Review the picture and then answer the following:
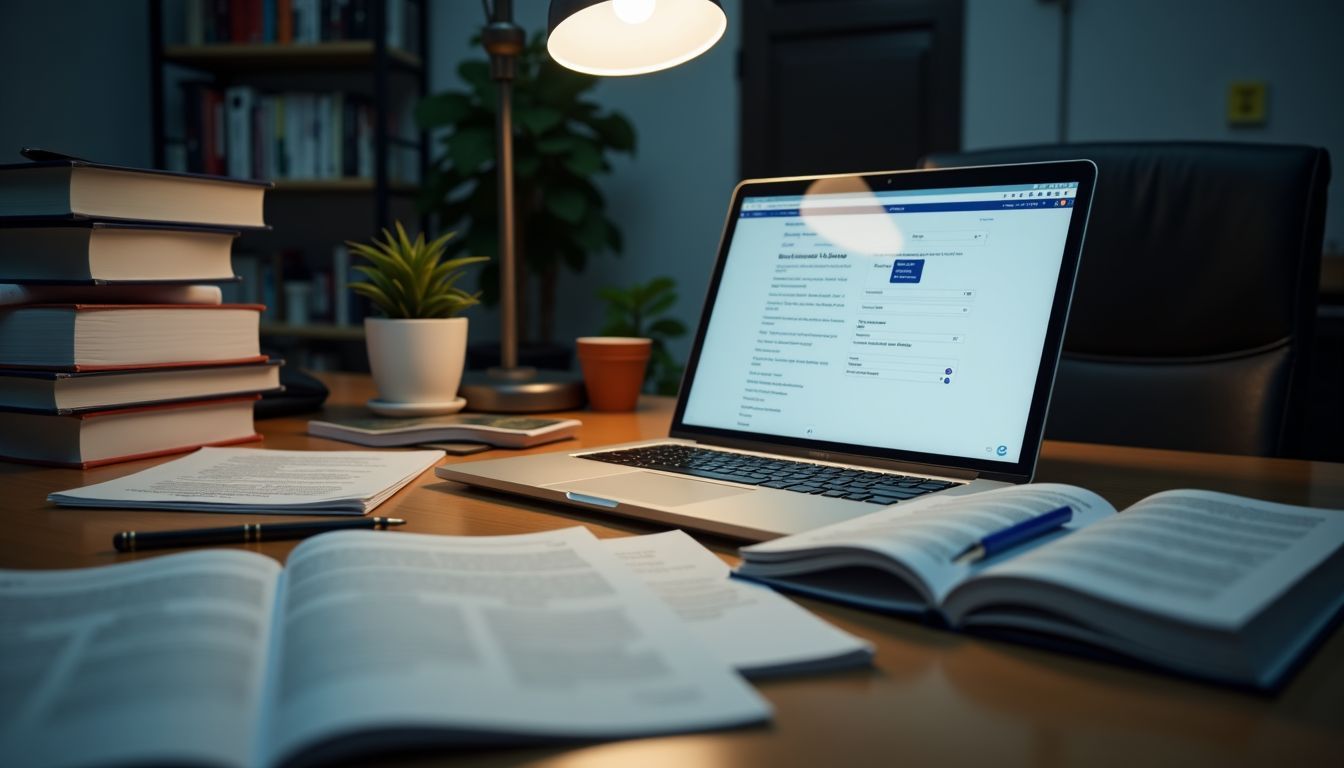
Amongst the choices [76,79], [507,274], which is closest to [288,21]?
[76,79]

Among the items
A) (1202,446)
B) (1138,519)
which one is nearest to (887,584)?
(1138,519)

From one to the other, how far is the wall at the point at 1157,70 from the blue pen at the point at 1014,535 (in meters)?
2.48

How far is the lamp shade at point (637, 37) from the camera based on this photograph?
3.45 ft

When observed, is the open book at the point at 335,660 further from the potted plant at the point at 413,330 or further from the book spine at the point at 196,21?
the book spine at the point at 196,21

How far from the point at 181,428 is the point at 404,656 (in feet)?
2.28

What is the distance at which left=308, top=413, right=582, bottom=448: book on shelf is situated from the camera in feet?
3.21

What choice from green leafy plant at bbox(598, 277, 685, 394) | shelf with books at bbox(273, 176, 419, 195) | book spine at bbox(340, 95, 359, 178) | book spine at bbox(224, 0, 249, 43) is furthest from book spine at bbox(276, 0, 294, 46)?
green leafy plant at bbox(598, 277, 685, 394)

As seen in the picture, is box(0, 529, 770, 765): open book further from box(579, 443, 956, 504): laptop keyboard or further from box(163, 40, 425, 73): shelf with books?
box(163, 40, 425, 73): shelf with books

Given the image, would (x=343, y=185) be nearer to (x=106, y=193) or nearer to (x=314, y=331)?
(x=314, y=331)

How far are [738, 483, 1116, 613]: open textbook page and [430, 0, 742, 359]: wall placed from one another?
2.72 m

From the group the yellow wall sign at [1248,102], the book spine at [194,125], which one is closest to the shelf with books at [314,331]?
the book spine at [194,125]

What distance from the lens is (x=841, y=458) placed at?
82 centimetres

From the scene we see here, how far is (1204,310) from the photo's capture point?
1.24 meters

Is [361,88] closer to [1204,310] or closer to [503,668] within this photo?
[1204,310]
